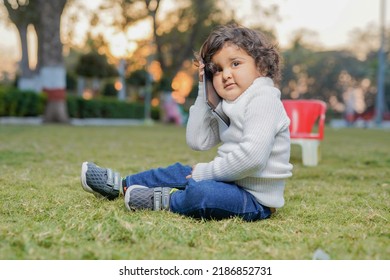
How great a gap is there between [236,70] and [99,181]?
2.94ft

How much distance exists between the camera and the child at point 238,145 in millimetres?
2332

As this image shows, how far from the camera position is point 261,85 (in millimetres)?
2447

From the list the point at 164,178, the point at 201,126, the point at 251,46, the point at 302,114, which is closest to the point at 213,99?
the point at 201,126

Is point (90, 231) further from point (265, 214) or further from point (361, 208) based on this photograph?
point (361, 208)

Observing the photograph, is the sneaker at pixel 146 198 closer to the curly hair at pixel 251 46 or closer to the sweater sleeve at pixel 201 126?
the sweater sleeve at pixel 201 126

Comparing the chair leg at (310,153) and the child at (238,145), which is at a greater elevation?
the child at (238,145)

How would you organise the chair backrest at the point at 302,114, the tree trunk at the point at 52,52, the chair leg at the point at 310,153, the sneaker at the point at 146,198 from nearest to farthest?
the sneaker at the point at 146,198
the chair leg at the point at 310,153
the chair backrest at the point at 302,114
the tree trunk at the point at 52,52

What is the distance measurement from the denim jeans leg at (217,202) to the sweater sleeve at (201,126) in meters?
0.32

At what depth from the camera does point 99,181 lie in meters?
2.70

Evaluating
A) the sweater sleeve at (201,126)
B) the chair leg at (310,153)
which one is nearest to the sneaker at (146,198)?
the sweater sleeve at (201,126)

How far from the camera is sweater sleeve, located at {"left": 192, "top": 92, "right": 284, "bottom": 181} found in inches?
90.4

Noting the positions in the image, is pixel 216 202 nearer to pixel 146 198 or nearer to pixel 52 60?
pixel 146 198

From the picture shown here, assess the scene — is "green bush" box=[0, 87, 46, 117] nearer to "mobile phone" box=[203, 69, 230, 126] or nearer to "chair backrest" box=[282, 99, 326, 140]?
"chair backrest" box=[282, 99, 326, 140]

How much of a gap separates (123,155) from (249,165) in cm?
358
